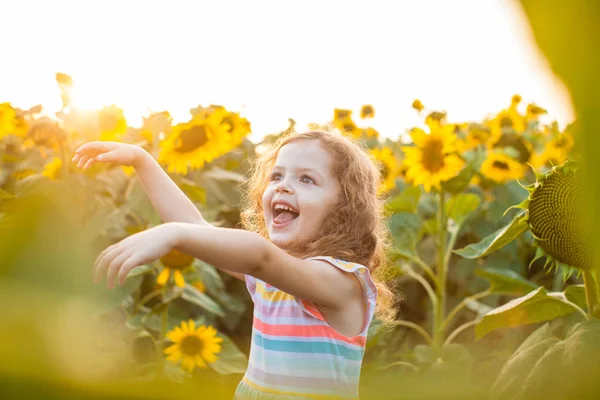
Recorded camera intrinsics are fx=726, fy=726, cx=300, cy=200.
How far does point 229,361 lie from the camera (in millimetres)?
1968

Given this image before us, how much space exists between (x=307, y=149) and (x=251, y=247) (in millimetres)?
690

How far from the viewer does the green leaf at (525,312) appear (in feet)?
3.51

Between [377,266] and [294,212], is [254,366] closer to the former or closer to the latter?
[294,212]

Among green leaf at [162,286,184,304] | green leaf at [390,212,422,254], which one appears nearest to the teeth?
green leaf at [162,286,184,304]

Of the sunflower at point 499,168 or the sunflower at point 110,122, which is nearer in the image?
the sunflower at point 110,122

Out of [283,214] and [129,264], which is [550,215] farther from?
[129,264]

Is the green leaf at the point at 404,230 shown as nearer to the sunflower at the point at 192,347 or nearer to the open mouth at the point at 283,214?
the sunflower at the point at 192,347

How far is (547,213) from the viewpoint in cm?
101

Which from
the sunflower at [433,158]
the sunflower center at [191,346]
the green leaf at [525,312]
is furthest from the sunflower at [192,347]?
the green leaf at [525,312]

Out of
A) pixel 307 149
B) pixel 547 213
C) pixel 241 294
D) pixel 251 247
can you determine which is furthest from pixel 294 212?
pixel 241 294

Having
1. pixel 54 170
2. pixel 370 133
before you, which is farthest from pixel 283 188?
pixel 370 133

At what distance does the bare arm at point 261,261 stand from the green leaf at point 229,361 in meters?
0.97

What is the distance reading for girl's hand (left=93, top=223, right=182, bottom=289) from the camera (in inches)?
13.2

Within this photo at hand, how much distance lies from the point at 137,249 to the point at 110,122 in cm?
197
